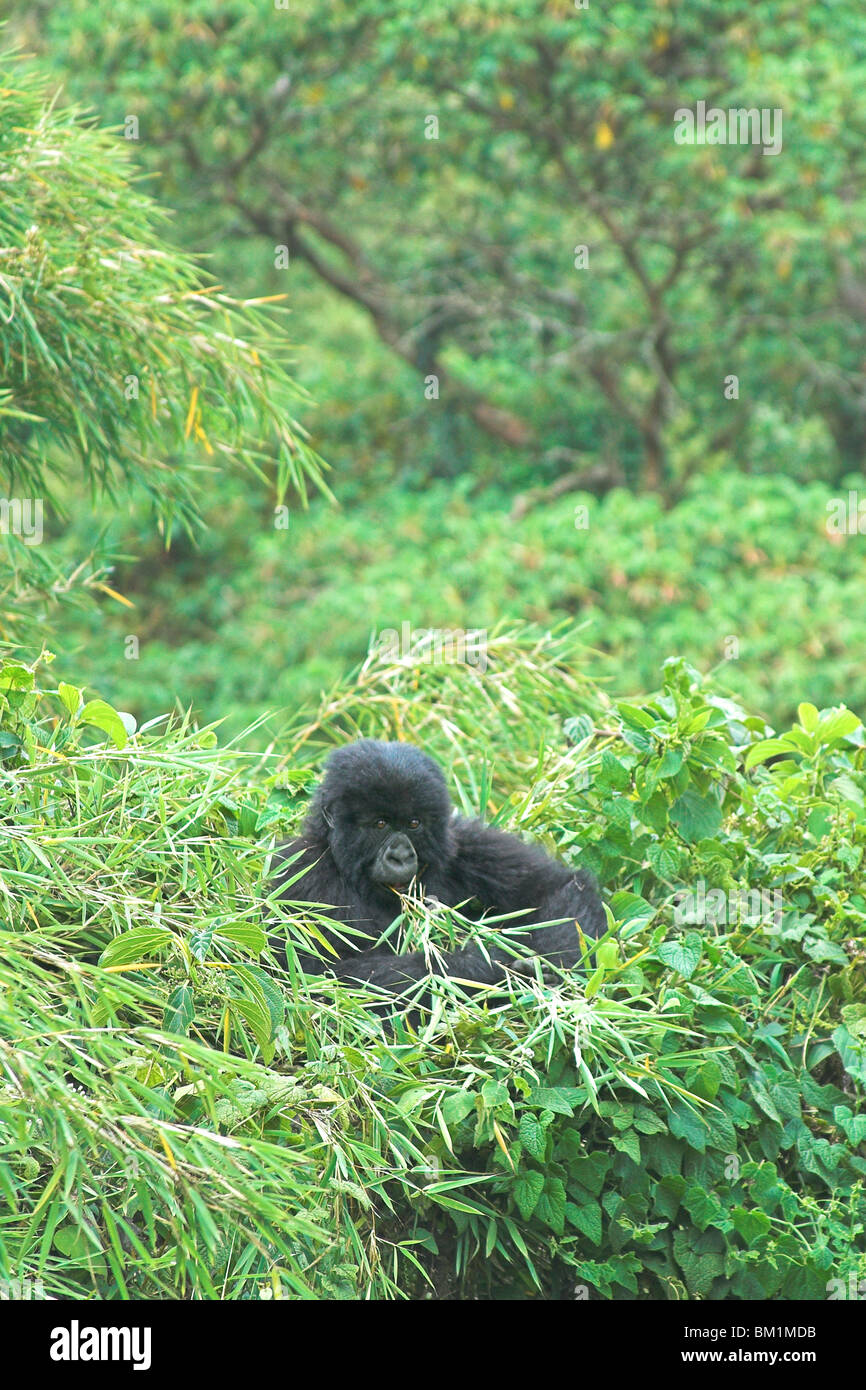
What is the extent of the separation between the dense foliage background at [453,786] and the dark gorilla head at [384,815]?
16cm

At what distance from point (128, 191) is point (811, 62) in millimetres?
7020

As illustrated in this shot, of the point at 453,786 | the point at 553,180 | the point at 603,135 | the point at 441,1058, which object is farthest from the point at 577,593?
the point at 441,1058

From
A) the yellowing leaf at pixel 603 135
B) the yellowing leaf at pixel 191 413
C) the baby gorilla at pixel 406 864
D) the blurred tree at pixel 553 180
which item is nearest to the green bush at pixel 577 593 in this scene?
the blurred tree at pixel 553 180

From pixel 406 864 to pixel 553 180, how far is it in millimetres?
9389

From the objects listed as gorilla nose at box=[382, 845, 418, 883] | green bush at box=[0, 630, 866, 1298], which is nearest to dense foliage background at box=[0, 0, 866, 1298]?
green bush at box=[0, 630, 866, 1298]

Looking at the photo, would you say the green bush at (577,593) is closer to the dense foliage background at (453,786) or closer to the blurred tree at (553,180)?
the dense foliage background at (453,786)

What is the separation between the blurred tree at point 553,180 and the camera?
10.0 metres

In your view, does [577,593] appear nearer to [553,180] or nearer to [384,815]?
[553,180]

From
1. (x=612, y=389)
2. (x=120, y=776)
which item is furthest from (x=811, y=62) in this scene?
(x=120, y=776)

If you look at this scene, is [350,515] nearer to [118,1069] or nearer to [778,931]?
[778,931]

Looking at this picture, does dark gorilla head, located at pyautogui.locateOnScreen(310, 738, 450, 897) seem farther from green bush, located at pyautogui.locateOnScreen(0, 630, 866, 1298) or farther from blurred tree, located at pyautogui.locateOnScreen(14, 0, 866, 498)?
blurred tree, located at pyautogui.locateOnScreen(14, 0, 866, 498)

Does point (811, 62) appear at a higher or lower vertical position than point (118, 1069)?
higher

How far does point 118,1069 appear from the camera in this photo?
2.37 metres

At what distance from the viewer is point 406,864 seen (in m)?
3.28
